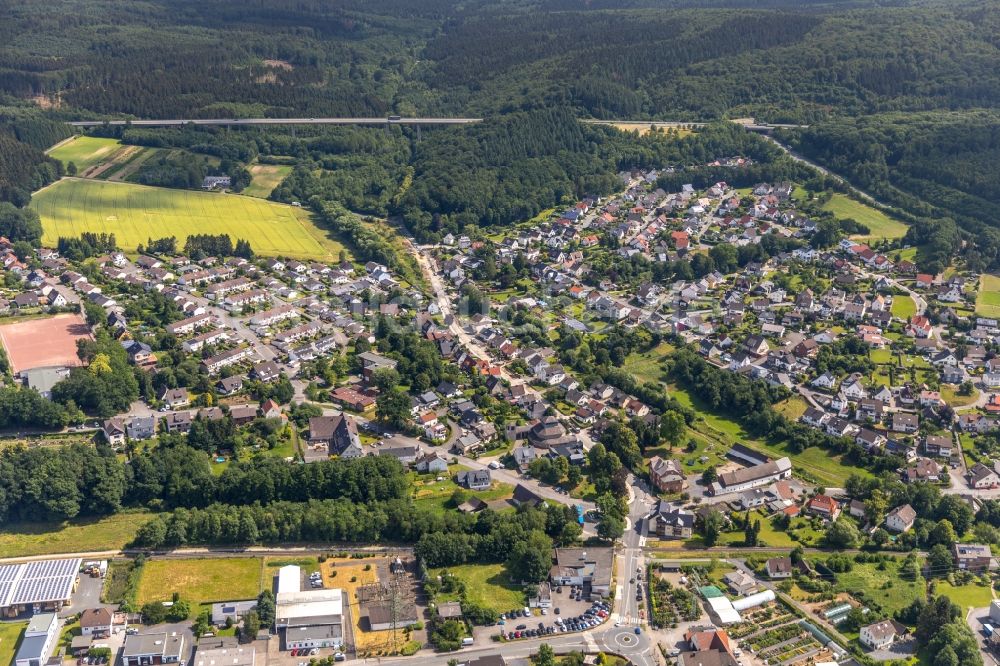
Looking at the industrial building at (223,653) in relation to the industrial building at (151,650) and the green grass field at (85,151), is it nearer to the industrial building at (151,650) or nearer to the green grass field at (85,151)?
the industrial building at (151,650)

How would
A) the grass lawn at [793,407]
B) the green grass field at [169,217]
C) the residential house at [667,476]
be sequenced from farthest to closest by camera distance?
the green grass field at [169,217]
the grass lawn at [793,407]
the residential house at [667,476]

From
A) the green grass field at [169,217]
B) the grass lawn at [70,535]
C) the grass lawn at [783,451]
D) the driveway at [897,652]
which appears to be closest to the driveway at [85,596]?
the grass lawn at [70,535]

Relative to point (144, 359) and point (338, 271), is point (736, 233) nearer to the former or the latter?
point (338, 271)

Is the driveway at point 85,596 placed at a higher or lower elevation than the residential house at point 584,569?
higher

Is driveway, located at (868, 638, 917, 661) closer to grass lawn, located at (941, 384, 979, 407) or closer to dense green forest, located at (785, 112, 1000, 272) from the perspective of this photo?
grass lawn, located at (941, 384, 979, 407)

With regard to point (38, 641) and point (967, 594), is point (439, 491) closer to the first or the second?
point (38, 641)

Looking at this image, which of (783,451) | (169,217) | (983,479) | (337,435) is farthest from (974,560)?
(169,217)

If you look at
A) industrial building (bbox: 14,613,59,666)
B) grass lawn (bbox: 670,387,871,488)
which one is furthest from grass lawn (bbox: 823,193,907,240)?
industrial building (bbox: 14,613,59,666)
